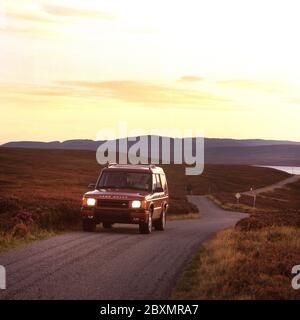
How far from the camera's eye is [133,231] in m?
23.9

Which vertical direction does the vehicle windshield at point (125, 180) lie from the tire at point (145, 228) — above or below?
above

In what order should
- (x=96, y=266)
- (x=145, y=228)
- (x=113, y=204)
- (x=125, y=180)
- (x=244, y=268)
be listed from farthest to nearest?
(x=125, y=180)
(x=145, y=228)
(x=113, y=204)
(x=96, y=266)
(x=244, y=268)

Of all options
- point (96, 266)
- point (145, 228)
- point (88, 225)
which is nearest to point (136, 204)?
point (145, 228)

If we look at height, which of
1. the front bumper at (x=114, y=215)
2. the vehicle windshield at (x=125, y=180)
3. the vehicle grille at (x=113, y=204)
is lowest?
the front bumper at (x=114, y=215)

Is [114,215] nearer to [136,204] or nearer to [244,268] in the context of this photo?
[136,204]

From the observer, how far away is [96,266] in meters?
14.2

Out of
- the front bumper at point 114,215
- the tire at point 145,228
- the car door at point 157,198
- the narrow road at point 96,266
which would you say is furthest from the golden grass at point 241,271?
the car door at point 157,198

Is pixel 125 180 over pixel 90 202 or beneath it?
over

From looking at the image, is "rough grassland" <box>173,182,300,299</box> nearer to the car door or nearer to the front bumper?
the front bumper

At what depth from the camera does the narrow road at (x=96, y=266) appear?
11.2m

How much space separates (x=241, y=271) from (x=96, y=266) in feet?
10.1

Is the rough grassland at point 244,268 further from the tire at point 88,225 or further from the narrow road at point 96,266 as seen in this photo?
the tire at point 88,225

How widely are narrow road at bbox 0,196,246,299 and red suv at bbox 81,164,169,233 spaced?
0.92 metres
